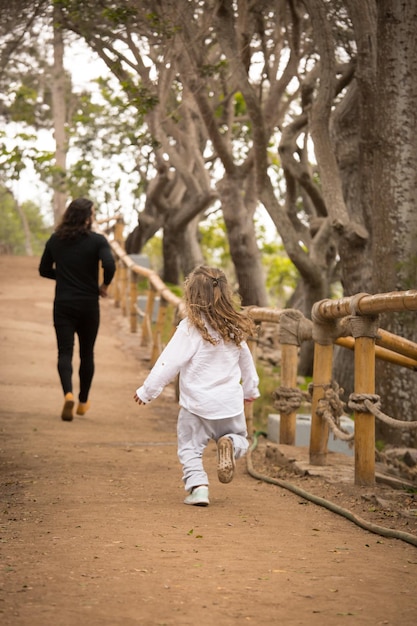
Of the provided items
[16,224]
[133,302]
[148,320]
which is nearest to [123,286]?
[133,302]

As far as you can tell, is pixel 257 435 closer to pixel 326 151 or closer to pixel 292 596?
pixel 326 151

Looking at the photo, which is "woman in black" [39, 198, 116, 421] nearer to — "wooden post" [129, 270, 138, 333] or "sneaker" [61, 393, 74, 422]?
"sneaker" [61, 393, 74, 422]

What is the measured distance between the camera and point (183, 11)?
37.3ft

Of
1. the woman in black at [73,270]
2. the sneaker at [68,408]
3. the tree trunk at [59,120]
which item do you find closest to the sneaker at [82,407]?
the sneaker at [68,408]

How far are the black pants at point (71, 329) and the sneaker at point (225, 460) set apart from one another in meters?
3.01

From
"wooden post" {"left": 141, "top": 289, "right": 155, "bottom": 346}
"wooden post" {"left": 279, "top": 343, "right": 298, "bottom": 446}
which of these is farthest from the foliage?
"wooden post" {"left": 279, "top": 343, "right": 298, "bottom": 446}

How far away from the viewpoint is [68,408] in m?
8.21

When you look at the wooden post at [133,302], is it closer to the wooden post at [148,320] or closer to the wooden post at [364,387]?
the wooden post at [148,320]

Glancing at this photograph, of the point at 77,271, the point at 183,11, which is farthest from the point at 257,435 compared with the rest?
the point at 183,11

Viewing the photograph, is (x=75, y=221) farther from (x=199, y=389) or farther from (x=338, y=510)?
(x=338, y=510)

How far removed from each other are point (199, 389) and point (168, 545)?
1386 mm

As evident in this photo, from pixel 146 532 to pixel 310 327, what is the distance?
2.90 meters

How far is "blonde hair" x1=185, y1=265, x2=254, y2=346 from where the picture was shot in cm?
541

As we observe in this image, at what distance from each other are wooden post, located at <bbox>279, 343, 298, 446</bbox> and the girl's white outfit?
1647mm
